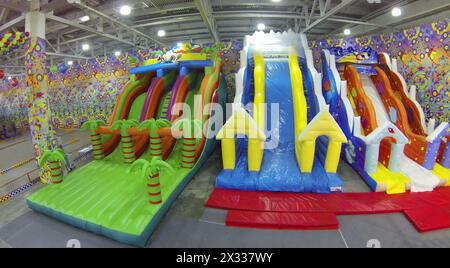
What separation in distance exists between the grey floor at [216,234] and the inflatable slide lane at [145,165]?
Result: 14cm

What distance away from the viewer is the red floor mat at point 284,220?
2.79m

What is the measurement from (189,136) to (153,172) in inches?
48.0

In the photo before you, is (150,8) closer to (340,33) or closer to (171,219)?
(171,219)

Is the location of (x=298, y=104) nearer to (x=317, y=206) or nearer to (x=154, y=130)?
(x=317, y=206)

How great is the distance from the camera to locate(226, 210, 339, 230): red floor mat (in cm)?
279

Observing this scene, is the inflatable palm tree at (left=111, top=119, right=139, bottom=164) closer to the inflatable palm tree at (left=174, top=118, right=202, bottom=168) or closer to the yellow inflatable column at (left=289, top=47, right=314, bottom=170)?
the inflatable palm tree at (left=174, top=118, right=202, bottom=168)

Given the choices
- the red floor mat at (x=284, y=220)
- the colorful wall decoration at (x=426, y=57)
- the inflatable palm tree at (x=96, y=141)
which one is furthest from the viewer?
the colorful wall decoration at (x=426, y=57)

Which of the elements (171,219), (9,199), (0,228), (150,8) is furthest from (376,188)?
(150,8)

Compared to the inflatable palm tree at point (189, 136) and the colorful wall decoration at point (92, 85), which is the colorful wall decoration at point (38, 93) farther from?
the colorful wall decoration at point (92, 85)

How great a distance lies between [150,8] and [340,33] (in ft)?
26.1

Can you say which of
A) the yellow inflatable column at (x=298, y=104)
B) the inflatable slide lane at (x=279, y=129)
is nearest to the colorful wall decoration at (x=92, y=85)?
the inflatable slide lane at (x=279, y=129)

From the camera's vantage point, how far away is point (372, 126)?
4387 millimetres

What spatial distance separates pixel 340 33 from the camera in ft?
31.7

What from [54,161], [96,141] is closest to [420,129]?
[96,141]
